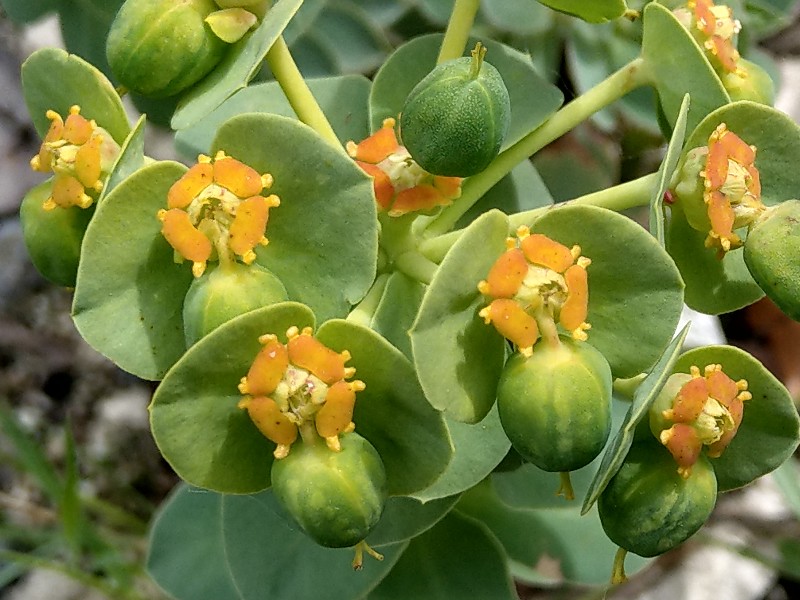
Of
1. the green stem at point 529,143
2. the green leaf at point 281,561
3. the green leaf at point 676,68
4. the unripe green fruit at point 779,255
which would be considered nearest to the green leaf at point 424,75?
the green stem at point 529,143

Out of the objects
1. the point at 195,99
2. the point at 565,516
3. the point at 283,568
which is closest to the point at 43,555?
the point at 283,568

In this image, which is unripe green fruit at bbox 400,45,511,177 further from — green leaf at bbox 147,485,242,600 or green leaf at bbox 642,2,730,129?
green leaf at bbox 147,485,242,600

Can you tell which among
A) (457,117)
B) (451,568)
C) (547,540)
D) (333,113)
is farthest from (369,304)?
(547,540)

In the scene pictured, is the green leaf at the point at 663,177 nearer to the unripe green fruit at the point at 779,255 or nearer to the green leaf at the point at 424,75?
the unripe green fruit at the point at 779,255

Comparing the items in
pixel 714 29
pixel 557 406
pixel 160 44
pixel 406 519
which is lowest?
pixel 406 519

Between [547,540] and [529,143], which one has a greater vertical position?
[529,143]

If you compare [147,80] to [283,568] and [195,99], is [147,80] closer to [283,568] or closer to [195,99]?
[195,99]

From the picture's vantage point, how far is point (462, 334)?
957 millimetres

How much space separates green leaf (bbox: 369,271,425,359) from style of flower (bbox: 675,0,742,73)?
49cm

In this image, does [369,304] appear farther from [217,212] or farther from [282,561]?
[282,561]

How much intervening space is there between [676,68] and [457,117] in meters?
0.35

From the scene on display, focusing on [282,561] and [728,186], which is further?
[282,561]

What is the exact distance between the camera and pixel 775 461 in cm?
107

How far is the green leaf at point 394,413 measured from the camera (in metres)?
0.95
